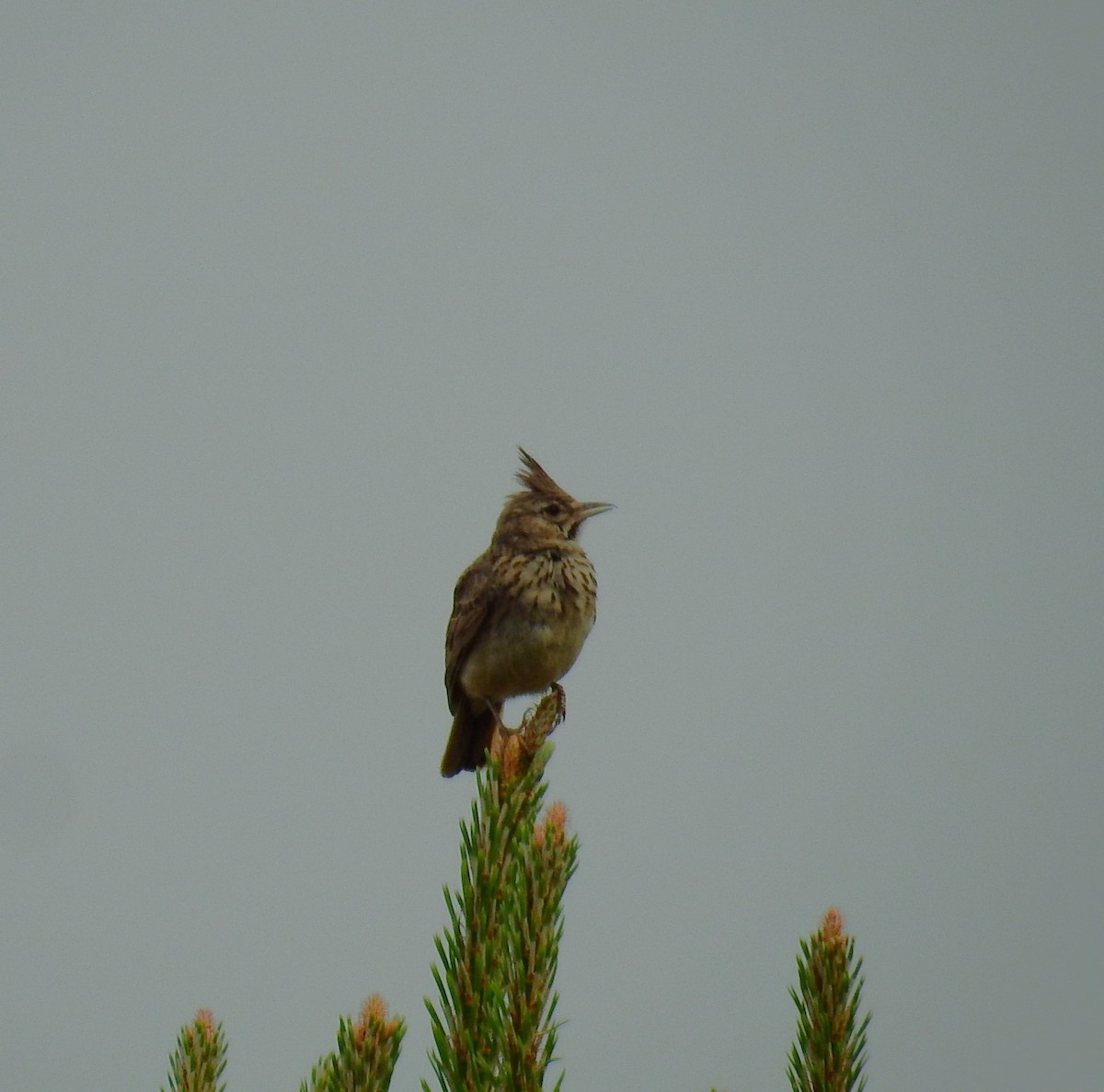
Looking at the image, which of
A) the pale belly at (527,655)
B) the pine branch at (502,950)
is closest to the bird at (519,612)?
the pale belly at (527,655)

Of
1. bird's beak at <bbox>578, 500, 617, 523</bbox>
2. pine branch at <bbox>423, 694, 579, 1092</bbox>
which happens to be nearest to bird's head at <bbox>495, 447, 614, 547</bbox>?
bird's beak at <bbox>578, 500, 617, 523</bbox>

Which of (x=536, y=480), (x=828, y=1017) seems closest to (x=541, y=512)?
(x=536, y=480)

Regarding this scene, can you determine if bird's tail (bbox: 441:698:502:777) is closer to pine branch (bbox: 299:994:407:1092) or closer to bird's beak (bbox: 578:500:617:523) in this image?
bird's beak (bbox: 578:500:617:523)

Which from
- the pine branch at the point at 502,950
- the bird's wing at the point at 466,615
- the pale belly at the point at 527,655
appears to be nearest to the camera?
the pine branch at the point at 502,950

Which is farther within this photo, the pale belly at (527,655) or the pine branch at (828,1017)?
the pale belly at (527,655)

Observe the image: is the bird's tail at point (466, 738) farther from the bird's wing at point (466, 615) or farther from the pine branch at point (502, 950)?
the pine branch at point (502, 950)

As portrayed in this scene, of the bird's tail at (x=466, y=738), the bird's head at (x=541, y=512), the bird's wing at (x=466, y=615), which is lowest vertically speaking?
the bird's tail at (x=466, y=738)

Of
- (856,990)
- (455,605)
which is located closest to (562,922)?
(856,990)

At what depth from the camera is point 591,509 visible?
8.71 meters

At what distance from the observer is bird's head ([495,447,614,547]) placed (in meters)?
8.55

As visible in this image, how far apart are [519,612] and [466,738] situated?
1377 mm

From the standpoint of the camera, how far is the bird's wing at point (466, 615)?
8.23m

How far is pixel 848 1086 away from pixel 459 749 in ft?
21.4

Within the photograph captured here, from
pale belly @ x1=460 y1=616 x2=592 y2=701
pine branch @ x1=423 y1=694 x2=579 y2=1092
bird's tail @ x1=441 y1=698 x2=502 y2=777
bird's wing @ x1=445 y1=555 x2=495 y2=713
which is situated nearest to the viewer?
pine branch @ x1=423 y1=694 x2=579 y2=1092
